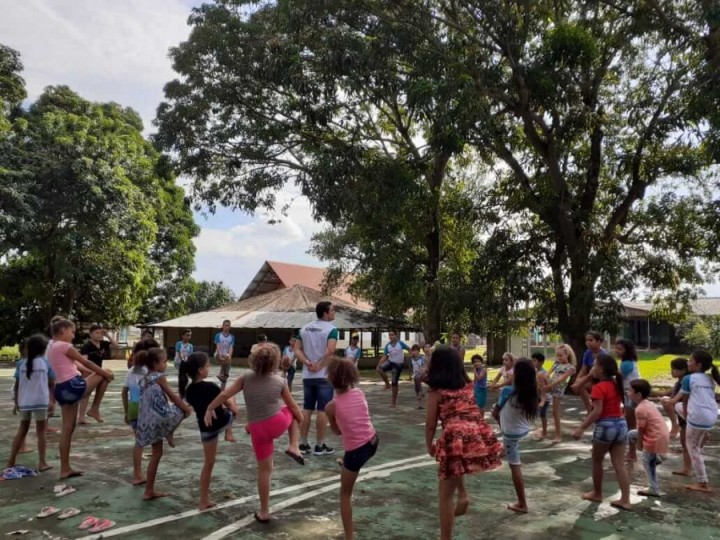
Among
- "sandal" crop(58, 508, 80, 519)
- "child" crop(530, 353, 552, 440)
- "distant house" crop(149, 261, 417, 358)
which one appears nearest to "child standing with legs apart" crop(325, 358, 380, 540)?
"sandal" crop(58, 508, 80, 519)

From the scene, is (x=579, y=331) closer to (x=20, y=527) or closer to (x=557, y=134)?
(x=557, y=134)

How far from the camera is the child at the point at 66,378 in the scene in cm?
608

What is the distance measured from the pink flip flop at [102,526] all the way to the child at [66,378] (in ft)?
5.02

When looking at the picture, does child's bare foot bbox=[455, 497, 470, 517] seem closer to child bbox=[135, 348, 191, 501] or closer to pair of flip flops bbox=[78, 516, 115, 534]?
child bbox=[135, 348, 191, 501]

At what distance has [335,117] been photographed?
17359mm

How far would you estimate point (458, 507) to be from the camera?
462 cm

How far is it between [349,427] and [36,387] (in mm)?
3853

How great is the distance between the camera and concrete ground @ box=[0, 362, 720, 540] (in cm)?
479

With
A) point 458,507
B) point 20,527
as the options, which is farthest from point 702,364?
point 20,527

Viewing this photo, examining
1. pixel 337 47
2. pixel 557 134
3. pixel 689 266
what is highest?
pixel 337 47

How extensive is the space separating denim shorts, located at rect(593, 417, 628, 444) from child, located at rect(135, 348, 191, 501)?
380 centimetres

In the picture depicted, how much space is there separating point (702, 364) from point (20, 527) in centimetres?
656

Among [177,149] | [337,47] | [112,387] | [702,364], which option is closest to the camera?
[702,364]

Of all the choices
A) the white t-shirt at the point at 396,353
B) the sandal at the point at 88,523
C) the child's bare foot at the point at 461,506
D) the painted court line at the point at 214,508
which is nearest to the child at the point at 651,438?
the child's bare foot at the point at 461,506
